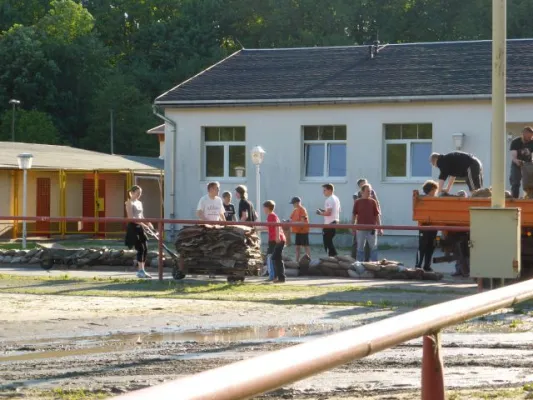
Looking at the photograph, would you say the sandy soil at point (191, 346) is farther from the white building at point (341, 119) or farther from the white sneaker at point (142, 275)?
the white building at point (341, 119)

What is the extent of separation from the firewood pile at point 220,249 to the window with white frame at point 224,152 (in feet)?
51.4

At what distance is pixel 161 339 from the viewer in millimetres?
12695

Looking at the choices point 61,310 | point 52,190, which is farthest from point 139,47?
point 61,310

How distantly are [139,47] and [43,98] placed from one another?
407 inches

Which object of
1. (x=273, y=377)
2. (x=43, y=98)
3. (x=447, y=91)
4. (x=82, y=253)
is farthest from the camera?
(x=43, y=98)

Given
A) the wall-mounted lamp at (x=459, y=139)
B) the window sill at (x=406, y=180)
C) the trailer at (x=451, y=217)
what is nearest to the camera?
the trailer at (x=451, y=217)

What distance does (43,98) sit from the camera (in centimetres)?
7444

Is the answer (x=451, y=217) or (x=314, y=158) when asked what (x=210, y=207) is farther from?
(x=314, y=158)

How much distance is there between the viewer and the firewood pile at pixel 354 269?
21.3 meters

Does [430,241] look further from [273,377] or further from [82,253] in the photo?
[273,377]

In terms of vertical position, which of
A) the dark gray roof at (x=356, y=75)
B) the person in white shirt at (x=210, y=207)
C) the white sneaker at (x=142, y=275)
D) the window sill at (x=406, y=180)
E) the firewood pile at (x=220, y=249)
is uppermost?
the dark gray roof at (x=356, y=75)

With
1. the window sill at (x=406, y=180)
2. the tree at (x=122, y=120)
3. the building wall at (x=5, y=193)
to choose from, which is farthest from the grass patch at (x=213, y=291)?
the tree at (x=122, y=120)

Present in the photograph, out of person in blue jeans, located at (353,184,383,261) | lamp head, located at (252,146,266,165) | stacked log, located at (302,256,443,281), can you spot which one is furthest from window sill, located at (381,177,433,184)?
stacked log, located at (302,256,443,281)

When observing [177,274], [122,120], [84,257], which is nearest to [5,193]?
[84,257]
